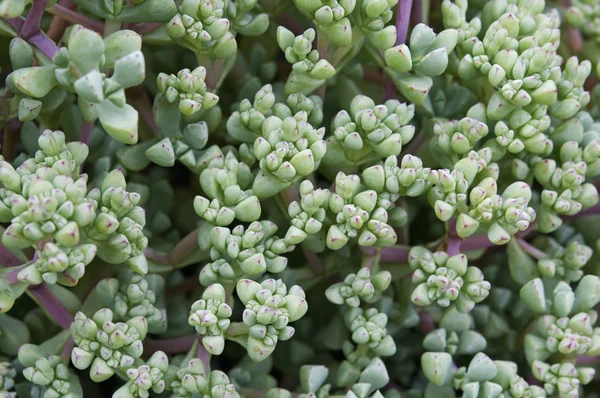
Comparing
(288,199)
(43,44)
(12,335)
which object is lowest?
(12,335)

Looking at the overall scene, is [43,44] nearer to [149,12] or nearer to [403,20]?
[149,12]

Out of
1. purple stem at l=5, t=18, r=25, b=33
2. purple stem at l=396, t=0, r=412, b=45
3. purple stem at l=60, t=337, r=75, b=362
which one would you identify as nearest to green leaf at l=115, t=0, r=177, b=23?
purple stem at l=5, t=18, r=25, b=33

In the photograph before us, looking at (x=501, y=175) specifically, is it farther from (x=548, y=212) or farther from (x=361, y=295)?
(x=361, y=295)

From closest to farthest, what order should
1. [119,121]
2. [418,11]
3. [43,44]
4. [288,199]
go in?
[119,121] < [43,44] < [288,199] < [418,11]

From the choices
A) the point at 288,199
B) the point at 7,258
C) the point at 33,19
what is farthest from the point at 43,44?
the point at 288,199

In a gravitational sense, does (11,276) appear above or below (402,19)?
below

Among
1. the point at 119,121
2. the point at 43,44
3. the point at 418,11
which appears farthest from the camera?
the point at 418,11

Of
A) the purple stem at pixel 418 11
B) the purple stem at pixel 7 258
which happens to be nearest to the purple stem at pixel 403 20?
the purple stem at pixel 418 11
